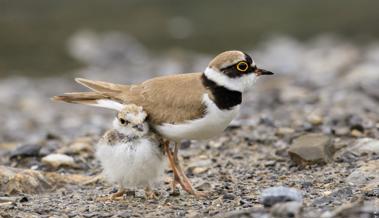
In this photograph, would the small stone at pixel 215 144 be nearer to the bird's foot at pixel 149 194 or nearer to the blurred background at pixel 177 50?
the blurred background at pixel 177 50

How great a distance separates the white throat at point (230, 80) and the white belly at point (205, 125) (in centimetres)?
15

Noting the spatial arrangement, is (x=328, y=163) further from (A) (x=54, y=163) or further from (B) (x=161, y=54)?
(B) (x=161, y=54)

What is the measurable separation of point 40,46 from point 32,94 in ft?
13.7

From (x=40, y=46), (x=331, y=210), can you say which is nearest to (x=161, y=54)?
(x=40, y=46)

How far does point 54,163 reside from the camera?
24.8 feet

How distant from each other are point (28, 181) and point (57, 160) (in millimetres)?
904

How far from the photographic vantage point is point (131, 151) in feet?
19.8

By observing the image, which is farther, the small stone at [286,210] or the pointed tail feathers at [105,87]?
the pointed tail feathers at [105,87]

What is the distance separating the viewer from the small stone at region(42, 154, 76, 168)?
7.56m

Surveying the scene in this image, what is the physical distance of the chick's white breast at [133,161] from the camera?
6023 mm

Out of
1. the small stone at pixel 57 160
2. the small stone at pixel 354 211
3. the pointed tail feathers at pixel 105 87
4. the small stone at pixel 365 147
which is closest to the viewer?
the small stone at pixel 354 211

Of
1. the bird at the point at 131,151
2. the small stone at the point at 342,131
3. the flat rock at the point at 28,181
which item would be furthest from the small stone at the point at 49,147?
the small stone at the point at 342,131

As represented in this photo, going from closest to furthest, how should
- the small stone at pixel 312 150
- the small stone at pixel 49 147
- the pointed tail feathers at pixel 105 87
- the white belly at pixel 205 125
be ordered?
the white belly at pixel 205 125 → the pointed tail feathers at pixel 105 87 → the small stone at pixel 312 150 → the small stone at pixel 49 147

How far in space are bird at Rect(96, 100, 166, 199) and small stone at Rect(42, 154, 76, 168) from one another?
1448 mm
